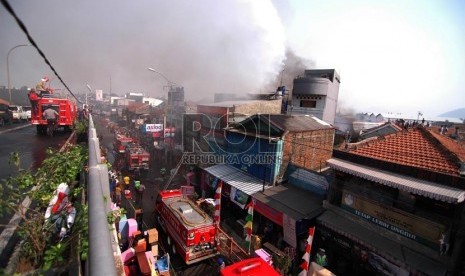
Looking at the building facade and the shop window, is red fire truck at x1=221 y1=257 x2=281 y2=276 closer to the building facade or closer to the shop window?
the building facade

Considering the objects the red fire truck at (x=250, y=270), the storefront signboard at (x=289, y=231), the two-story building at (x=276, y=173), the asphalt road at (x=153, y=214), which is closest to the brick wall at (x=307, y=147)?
the two-story building at (x=276, y=173)

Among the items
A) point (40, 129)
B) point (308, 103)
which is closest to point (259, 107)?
point (308, 103)

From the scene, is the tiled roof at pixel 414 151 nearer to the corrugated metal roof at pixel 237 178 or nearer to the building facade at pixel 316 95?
the corrugated metal roof at pixel 237 178

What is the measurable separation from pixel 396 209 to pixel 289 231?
5.05 meters

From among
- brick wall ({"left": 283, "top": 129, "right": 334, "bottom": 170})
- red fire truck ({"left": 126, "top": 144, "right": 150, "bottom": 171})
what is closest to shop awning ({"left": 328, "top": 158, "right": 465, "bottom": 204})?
brick wall ({"left": 283, "top": 129, "right": 334, "bottom": 170})

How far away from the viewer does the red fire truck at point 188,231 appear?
11.6 metres

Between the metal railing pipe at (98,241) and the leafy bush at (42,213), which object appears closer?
the metal railing pipe at (98,241)

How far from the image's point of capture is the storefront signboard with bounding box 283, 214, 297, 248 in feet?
41.3

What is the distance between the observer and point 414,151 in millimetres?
11461

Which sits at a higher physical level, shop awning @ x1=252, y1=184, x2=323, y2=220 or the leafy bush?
the leafy bush

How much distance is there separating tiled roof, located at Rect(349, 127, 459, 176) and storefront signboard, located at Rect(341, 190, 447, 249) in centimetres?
206

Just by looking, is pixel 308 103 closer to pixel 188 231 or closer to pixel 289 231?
pixel 289 231

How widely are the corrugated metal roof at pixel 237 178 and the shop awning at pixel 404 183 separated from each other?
5.83 meters

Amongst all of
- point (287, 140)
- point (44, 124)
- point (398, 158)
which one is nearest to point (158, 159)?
point (44, 124)
